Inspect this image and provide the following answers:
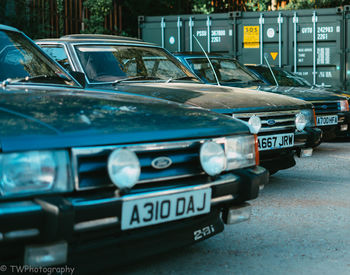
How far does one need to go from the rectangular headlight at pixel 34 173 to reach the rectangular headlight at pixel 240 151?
3.03 feet

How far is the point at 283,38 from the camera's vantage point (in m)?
12.3

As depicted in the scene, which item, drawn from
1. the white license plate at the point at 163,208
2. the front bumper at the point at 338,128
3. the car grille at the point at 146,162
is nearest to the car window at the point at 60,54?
the car grille at the point at 146,162

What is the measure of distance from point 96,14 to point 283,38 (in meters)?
7.01

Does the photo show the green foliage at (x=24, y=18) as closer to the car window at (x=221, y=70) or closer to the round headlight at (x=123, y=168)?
the car window at (x=221, y=70)

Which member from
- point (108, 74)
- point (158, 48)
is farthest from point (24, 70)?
point (158, 48)

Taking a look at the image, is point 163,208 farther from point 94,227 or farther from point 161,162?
point 94,227

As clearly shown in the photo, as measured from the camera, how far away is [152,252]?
2.60 m

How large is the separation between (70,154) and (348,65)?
1067 cm

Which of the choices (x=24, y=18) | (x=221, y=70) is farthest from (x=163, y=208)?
(x=24, y=18)

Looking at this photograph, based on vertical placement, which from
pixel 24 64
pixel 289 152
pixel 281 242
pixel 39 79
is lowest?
pixel 281 242

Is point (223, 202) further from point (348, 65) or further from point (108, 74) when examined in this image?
point (348, 65)

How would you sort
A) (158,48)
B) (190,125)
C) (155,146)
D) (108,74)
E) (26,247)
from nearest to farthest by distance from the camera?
1. (26,247)
2. (155,146)
3. (190,125)
4. (108,74)
5. (158,48)

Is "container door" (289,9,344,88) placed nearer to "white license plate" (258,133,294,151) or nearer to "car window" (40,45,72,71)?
"white license plate" (258,133,294,151)

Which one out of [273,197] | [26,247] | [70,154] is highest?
[70,154]
